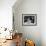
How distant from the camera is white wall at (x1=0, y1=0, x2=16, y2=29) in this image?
466 cm

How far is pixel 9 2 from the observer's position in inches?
184

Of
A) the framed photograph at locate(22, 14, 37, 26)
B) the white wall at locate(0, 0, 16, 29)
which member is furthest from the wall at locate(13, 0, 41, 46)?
the white wall at locate(0, 0, 16, 29)

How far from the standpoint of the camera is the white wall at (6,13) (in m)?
4.66

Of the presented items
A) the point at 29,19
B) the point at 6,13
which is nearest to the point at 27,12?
the point at 29,19

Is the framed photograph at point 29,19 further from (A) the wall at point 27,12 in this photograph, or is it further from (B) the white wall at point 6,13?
(B) the white wall at point 6,13

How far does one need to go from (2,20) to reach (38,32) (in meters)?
2.07

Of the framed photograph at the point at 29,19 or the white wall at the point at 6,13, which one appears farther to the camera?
the framed photograph at the point at 29,19

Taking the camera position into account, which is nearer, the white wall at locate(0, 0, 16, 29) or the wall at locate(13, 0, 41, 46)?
the white wall at locate(0, 0, 16, 29)

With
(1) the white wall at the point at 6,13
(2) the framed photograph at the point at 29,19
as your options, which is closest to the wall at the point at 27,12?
(2) the framed photograph at the point at 29,19

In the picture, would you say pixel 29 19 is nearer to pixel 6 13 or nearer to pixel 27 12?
pixel 27 12

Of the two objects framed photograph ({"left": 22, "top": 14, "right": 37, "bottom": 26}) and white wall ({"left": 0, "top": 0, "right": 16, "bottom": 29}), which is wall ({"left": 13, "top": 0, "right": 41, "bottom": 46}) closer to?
framed photograph ({"left": 22, "top": 14, "right": 37, "bottom": 26})

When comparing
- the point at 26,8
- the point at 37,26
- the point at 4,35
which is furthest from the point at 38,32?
the point at 4,35

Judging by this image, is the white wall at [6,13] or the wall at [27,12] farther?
the wall at [27,12]

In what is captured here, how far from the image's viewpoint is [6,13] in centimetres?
472
